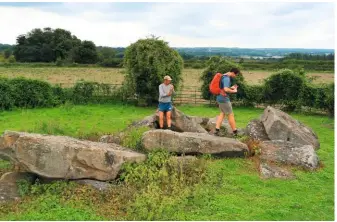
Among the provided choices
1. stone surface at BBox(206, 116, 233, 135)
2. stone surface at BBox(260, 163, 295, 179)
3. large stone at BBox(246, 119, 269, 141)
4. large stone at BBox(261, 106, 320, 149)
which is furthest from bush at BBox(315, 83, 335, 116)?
stone surface at BBox(260, 163, 295, 179)

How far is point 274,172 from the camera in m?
12.9

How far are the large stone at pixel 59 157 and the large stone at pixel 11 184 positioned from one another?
0.86 feet

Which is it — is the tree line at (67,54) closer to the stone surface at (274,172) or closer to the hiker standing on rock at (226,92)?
the hiker standing on rock at (226,92)

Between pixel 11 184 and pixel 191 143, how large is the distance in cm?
539

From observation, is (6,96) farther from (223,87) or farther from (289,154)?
(289,154)

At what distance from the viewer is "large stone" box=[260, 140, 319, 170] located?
13664mm

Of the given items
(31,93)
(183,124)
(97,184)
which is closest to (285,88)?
(183,124)

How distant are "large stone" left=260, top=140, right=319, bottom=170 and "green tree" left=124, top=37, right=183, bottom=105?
637 inches

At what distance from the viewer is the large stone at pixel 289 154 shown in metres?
13.7

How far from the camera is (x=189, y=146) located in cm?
1362

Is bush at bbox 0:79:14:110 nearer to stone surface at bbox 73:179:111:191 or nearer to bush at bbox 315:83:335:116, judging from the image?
stone surface at bbox 73:179:111:191

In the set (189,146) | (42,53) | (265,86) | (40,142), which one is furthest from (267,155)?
(42,53)

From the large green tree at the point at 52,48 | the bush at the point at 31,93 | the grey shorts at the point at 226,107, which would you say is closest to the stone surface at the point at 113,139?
the grey shorts at the point at 226,107

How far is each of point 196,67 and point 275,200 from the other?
72.5m
